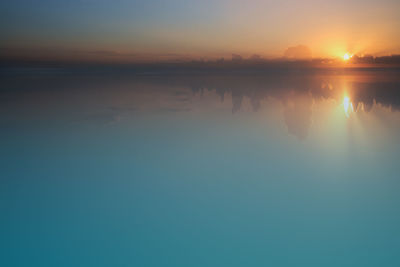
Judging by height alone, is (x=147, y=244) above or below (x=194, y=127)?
below

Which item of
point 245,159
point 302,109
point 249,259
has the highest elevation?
point 302,109

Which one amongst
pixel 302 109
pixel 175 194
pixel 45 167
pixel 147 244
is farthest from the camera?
pixel 302 109

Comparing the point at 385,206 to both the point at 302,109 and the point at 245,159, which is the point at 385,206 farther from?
the point at 302,109

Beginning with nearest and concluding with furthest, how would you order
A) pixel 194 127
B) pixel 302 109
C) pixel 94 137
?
pixel 94 137
pixel 194 127
pixel 302 109

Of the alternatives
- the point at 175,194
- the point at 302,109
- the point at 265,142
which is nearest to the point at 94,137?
the point at 175,194

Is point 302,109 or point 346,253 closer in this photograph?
point 346,253

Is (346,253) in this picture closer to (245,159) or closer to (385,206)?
(385,206)

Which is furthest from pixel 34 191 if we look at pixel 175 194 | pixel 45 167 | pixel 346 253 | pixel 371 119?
pixel 371 119
